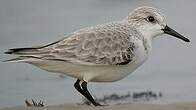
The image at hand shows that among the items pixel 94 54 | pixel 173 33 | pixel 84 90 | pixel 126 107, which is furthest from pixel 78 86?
pixel 173 33

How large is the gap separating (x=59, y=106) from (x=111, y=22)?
4.42 feet

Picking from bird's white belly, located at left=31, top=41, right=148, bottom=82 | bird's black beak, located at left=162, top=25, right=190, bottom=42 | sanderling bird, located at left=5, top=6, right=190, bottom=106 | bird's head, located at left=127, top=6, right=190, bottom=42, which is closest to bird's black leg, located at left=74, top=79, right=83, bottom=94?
sanderling bird, located at left=5, top=6, right=190, bottom=106

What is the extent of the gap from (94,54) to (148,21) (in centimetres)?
101

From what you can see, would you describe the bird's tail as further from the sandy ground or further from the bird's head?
the bird's head

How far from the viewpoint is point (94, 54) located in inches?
284

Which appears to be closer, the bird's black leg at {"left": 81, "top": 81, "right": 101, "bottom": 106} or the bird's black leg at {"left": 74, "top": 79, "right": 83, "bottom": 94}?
the bird's black leg at {"left": 81, "top": 81, "right": 101, "bottom": 106}

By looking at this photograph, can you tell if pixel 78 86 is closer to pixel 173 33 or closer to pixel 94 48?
pixel 94 48

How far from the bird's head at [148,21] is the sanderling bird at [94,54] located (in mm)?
138

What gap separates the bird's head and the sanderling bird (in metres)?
0.14

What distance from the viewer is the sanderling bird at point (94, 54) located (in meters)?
7.10

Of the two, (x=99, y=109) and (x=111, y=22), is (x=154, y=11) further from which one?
(x=99, y=109)

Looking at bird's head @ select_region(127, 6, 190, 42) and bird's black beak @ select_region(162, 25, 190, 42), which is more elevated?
bird's head @ select_region(127, 6, 190, 42)

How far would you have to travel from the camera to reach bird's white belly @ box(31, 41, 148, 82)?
7.10 meters

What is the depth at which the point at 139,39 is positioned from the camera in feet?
24.1
